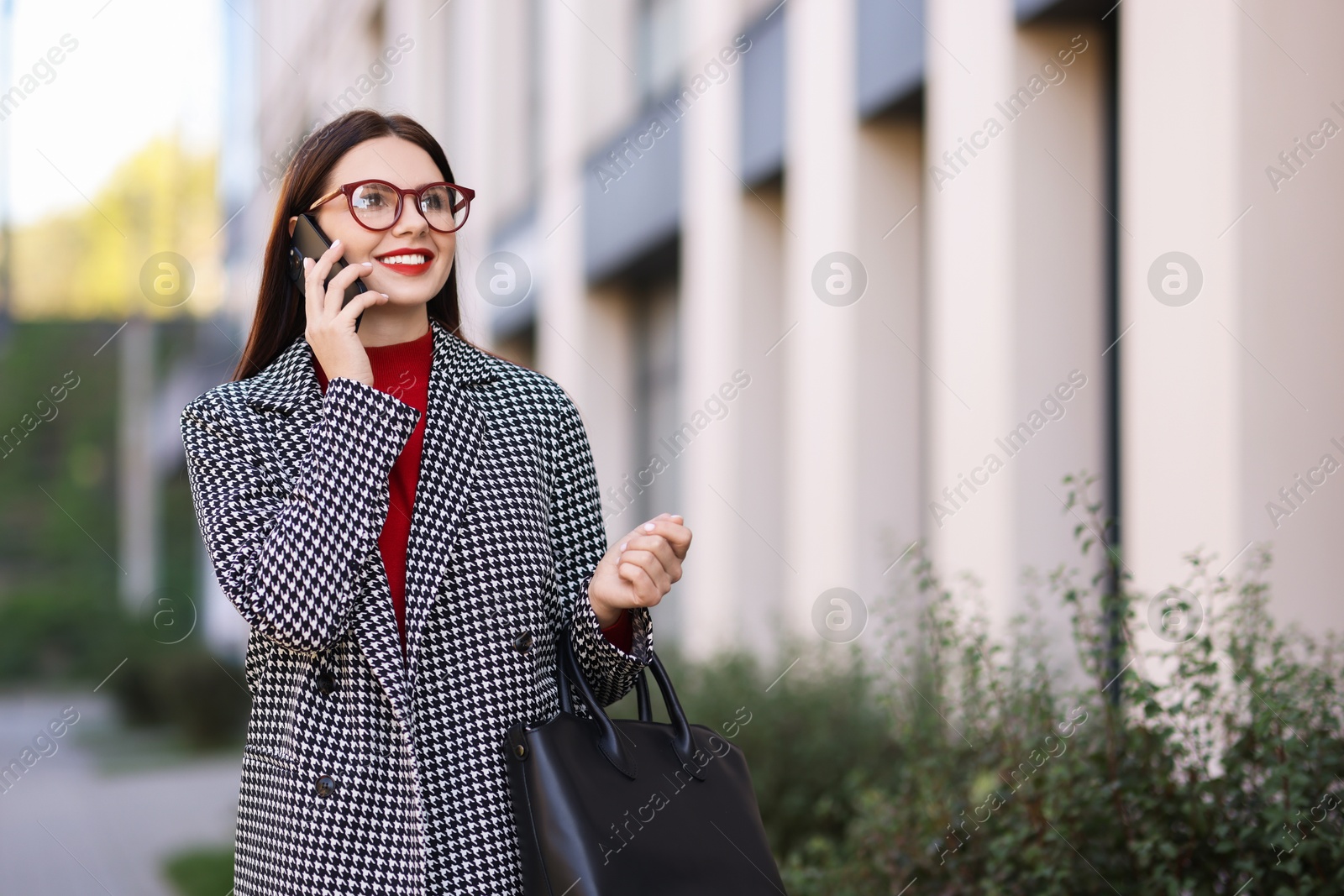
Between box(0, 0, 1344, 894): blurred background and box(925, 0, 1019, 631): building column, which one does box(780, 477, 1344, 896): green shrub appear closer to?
box(0, 0, 1344, 894): blurred background

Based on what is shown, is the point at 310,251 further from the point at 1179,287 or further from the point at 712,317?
the point at 712,317

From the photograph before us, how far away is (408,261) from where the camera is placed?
2.32m

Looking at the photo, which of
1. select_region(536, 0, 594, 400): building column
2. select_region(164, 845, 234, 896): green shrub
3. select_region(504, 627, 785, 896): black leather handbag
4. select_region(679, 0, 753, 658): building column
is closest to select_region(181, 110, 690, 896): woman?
select_region(504, 627, 785, 896): black leather handbag

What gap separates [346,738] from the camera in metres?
2.15

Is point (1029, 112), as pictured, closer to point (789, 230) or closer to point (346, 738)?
point (789, 230)

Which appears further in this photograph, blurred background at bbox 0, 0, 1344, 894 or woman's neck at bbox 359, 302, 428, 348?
blurred background at bbox 0, 0, 1344, 894

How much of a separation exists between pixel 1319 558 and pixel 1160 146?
155 cm

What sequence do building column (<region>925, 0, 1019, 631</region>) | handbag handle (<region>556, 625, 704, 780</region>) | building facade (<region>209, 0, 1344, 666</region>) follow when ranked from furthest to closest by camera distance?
building column (<region>925, 0, 1019, 631</region>)
building facade (<region>209, 0, 1344, 666</region>)
handbag handle (<region>556, 625, 704, 780</region>)

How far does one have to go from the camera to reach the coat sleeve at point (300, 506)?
202 centimetres

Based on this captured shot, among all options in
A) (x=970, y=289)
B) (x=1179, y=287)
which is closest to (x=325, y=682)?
(x=1179, y=287)

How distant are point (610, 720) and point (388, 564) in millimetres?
415

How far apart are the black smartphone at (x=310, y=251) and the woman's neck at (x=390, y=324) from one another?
18mm

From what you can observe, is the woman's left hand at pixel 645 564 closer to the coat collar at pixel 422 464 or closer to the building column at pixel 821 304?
the coat collar at pixel 422 464

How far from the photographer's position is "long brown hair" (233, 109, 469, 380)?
2.41 m
